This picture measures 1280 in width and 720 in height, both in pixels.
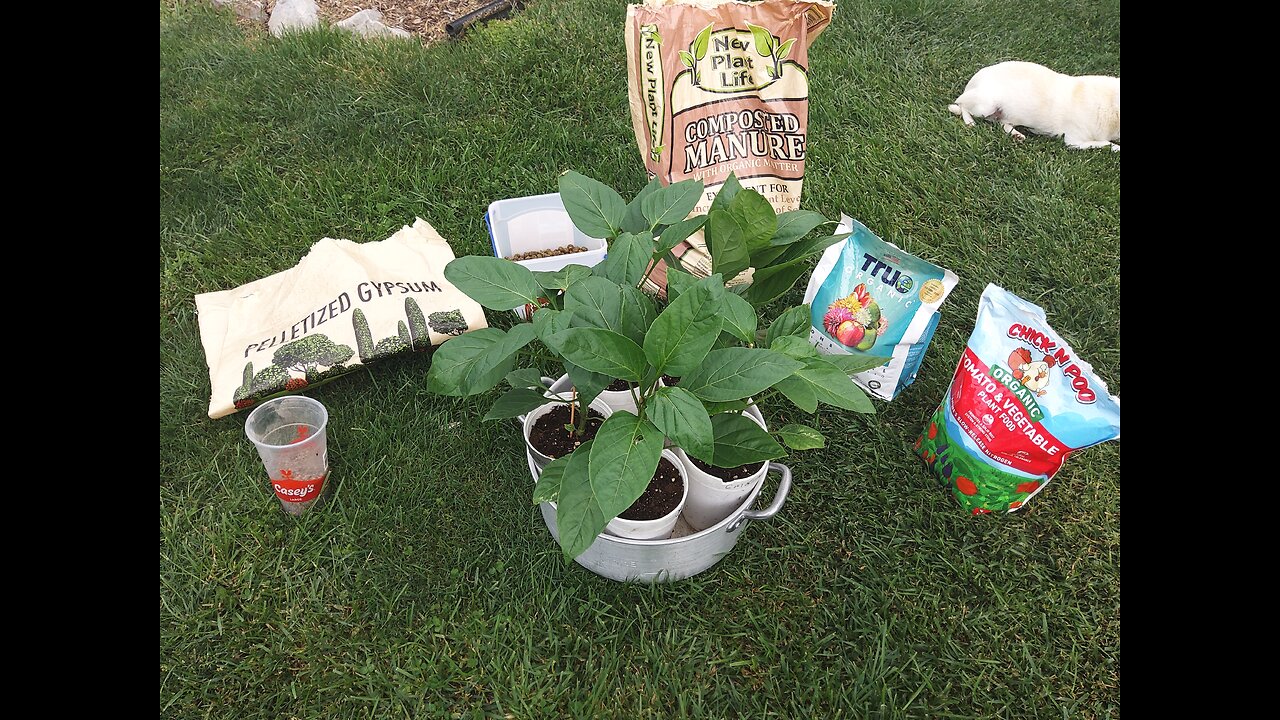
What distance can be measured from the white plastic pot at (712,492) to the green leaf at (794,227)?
0.30m

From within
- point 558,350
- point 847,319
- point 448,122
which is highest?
point 558,350

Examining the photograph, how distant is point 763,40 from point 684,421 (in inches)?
46.4

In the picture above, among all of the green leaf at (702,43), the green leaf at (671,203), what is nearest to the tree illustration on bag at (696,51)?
the green leaf at (702,43)

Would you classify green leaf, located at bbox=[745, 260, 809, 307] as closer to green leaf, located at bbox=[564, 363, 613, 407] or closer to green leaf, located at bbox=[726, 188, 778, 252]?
green leaf, located at bbox=[726, 188, 778, 252]

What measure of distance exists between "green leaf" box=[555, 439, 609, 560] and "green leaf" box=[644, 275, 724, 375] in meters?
0.16

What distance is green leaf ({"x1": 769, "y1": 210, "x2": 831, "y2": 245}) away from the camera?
121cm

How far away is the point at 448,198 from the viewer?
6.57 feet

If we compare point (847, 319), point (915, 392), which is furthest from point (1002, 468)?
point (847, 319)

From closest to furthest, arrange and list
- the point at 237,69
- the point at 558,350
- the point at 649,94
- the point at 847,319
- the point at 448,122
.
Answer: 1. the point at 558,350
2. the point at 847,319
3. the point at 649,94
4. the point at 448,122
5. the point at 237,69

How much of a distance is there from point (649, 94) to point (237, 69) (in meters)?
1.47

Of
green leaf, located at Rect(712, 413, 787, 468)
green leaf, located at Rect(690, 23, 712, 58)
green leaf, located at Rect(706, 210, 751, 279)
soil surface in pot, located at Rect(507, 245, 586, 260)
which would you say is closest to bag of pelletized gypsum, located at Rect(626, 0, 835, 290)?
green leaf, located at Rect(690, 23, 712, 58)

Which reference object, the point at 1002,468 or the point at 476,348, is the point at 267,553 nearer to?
the point at 476,348

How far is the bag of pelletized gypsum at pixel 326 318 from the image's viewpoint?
1506 mm

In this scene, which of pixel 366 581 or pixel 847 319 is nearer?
pixel 366 581
